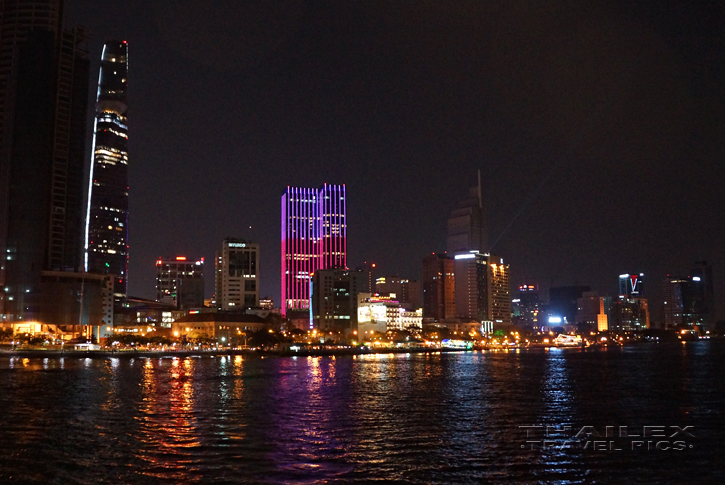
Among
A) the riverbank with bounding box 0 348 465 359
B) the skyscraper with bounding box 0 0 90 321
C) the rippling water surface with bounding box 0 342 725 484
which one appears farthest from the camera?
the skyscraper with bounding box 0 0 90 321

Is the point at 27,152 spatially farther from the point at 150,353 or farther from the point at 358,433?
the point at 358,433

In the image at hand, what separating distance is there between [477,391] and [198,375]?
39.4m

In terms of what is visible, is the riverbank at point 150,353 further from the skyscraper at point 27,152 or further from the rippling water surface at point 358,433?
the rippling water surface at point 358,433

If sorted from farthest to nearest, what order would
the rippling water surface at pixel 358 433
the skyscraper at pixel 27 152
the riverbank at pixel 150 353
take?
the skyscraper at pixel 27 152 < the riverbank at pixel 150 353 < the rippling water surface at pixel 358 433

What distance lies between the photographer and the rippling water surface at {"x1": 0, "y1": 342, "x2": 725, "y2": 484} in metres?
28.6

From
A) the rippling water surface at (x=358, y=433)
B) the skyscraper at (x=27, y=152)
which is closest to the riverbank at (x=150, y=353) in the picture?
the skyscraper at (x=27, y=152)

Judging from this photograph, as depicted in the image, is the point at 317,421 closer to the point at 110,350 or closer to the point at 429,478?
the point at 429,478

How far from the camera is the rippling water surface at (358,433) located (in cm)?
2861

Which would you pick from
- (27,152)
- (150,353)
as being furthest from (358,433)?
(27,152)

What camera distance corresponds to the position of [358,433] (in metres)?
38.5

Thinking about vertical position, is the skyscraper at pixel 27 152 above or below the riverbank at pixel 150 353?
above

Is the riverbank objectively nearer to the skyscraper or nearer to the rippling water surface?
the skyscraper

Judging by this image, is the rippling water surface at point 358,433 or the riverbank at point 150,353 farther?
the riverbank at point 150,353

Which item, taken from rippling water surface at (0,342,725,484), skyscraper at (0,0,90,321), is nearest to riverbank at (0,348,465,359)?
skyscraper at (0,0,90,321)
